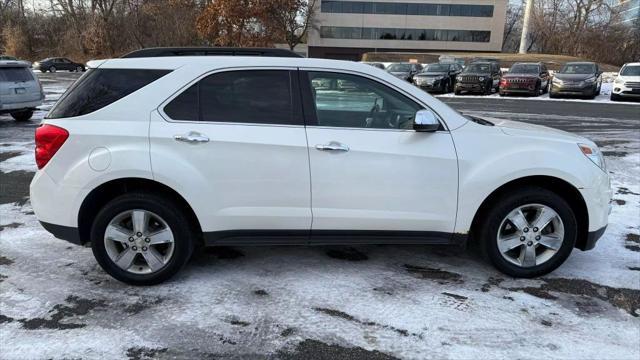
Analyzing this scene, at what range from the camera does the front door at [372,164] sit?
12.7 feet

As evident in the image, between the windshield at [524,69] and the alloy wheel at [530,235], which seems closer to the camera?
the alloy wheel at [530,235]

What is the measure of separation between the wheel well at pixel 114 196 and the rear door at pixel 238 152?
15 centimetres

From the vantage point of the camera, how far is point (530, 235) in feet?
13.5

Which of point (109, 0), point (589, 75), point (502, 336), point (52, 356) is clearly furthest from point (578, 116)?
point (109, 0)

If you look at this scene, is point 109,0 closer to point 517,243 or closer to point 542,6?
point 542,6

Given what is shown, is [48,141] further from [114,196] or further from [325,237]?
[325,237]

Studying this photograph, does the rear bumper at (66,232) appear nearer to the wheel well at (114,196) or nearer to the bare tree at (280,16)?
the wheel well at (114,196)

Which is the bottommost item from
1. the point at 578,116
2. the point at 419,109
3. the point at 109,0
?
the point at 578,116

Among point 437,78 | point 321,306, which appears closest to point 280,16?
point 437,78

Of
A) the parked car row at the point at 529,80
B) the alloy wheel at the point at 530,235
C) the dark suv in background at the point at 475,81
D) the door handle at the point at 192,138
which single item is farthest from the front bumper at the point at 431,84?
the door handle at the point at 192,138

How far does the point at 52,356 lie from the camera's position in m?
3.09

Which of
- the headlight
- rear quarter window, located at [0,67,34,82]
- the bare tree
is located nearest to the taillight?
the headlight

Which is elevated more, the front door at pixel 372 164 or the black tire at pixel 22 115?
the front door at pixel 372 164

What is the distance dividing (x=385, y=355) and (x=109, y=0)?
234 ft
